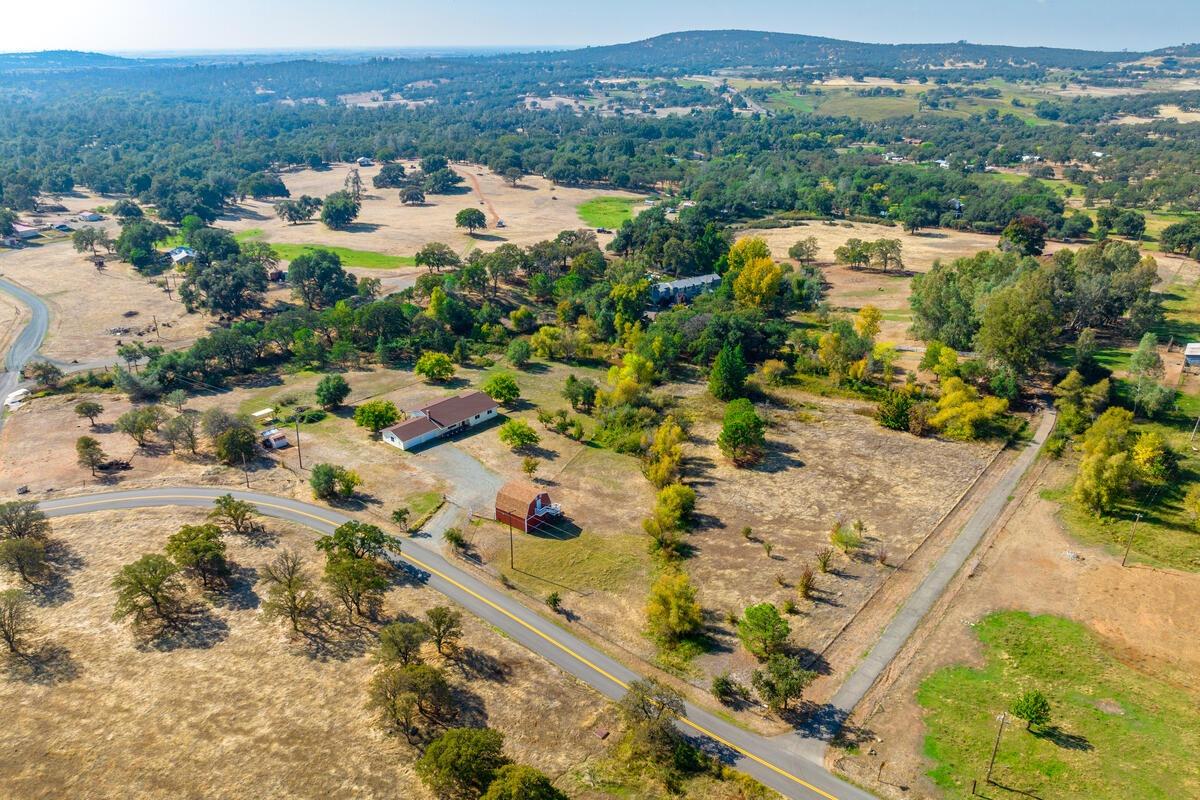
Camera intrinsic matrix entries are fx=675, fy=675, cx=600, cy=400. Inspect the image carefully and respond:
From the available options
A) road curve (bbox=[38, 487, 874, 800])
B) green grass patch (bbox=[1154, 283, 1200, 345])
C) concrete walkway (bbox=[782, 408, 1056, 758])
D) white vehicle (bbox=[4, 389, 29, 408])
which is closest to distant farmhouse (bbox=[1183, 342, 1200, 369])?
green grass patch (bbox=[1154, 283, 1200, 345])

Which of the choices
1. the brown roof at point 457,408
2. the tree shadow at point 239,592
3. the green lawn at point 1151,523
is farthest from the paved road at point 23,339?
the green lawn at point 1151,523

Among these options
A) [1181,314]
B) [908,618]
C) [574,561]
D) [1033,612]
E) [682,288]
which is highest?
[1181,314]

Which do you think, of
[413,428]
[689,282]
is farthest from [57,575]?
[689,282]

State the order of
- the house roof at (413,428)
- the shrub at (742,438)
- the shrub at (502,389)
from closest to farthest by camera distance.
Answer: the shrub at (742,438) < the house roof at (413,428) < the shrub at (502,389)

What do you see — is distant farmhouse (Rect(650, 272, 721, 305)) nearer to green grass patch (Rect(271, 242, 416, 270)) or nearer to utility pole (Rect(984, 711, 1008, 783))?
green grass patch (Rect(271, 242, 416, 270))

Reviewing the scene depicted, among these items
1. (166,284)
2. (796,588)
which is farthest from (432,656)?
(166,284)

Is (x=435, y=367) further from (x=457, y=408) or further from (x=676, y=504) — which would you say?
(x=676, y=504)

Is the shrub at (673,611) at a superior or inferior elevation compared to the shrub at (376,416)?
inferior

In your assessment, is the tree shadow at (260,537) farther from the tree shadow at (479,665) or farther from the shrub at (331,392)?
the shrub at (331,392)
